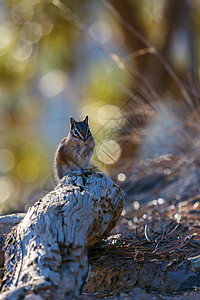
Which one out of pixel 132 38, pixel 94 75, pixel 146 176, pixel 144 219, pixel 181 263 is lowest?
pixel 181 263

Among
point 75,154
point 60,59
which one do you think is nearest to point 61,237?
point 75,154

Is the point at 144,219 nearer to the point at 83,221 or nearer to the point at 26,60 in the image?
the point at 83,221

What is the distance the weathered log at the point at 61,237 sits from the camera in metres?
1.63

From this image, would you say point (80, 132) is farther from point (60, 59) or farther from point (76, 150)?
point (60, 59)

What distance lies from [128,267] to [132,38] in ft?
16.2

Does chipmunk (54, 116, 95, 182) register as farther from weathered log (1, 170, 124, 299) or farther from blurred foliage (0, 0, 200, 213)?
blurred foliage (0, 0, 200, 213)

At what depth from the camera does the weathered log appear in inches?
64.2

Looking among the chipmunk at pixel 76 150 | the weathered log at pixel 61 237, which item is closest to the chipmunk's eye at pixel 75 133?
the chipmunk at pixel 76 150

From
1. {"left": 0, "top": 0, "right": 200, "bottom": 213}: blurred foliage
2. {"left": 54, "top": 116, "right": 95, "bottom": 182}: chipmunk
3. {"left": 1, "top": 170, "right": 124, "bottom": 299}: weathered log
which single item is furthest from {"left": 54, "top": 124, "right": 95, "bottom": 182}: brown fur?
{"left": 0, "top": 0, "right": 200, "bottom": 213}: blurred foliage

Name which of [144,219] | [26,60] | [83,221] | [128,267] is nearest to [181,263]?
[128,267]

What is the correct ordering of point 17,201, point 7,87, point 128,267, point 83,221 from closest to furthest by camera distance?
point 83,221
point 128,267
point 17,201
point 7,87

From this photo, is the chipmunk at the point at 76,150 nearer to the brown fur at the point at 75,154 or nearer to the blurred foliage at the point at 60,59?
the brown fur at the point at 75,154

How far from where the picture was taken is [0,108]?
704 centimetres

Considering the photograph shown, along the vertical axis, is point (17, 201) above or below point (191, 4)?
below
